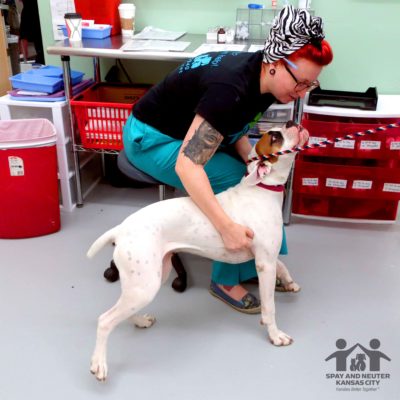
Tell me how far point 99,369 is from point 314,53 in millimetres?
1079

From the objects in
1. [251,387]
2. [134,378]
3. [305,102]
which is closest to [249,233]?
[251,387]

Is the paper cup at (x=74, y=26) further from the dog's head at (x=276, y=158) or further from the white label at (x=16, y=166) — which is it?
the dog's head at (x=276, y=158)

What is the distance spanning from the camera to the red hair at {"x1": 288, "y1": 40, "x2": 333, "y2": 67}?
125cm

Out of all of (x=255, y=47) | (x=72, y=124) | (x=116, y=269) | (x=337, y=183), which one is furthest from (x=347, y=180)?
(x=72, y=124)

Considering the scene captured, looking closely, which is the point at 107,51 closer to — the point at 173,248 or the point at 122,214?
the point at 122,214

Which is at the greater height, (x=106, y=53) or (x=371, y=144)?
(x=106, y=53)

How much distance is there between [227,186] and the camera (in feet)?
5.37

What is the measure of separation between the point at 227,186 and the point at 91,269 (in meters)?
0.69

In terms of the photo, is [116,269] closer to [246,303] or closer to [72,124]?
[246,303]

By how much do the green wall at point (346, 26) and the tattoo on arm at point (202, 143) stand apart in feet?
4.37

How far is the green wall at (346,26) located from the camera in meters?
2.27

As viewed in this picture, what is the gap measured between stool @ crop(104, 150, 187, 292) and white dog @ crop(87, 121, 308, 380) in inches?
10.7

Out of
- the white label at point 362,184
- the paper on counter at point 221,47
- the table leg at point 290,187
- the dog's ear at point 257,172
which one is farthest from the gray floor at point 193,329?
the paper on counter at point 221,47

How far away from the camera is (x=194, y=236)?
4.46 ft
